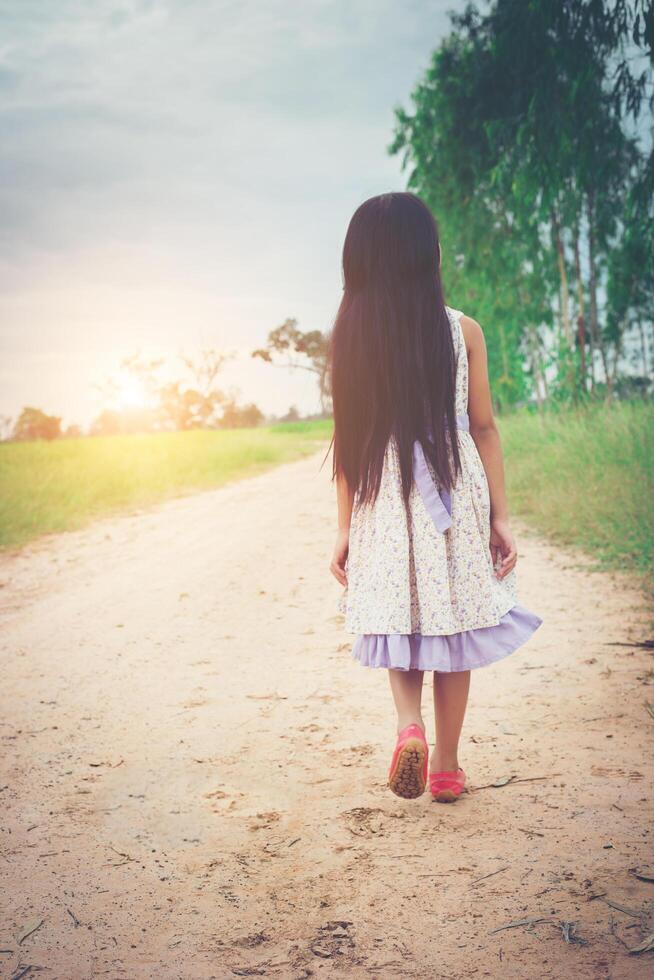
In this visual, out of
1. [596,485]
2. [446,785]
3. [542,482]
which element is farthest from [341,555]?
[542,482]

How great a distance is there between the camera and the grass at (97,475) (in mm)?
8062

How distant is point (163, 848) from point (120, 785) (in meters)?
0.47

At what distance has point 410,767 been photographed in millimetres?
2057

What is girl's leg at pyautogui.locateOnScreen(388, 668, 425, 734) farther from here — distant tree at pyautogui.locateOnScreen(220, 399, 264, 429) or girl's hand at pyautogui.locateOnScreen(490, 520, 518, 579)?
distant tree at pyautogui.locateOnScreen(220, 399, 264, 429)

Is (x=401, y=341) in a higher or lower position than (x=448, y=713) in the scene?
higher

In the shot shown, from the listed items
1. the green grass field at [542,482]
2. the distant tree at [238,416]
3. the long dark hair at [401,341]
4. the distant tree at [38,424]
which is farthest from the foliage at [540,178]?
the distant tree at [238,416]

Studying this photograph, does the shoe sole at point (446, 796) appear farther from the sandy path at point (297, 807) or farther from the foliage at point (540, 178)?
the foliage at point (540, 178)

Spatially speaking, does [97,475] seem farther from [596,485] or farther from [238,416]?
[238,416]

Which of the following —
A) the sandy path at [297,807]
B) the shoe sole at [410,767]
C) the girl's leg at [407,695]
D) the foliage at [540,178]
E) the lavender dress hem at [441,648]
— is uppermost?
the foliage at [540,178]

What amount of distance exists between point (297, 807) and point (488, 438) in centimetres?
134

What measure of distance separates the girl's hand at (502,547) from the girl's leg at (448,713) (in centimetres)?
34

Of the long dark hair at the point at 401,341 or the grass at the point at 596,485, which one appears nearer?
the long dark hair at the point at 401,341

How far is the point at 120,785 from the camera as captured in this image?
2535 millimetres

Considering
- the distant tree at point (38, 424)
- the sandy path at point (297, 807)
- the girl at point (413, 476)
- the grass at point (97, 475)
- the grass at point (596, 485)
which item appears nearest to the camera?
the sandy path at point (297, 807)
